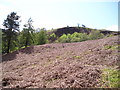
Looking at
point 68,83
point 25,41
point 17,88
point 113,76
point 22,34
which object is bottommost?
point 17,88

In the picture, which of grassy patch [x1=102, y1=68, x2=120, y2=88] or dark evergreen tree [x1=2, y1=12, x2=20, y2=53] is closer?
grassy patch [x1=102, y1=68, x2=120, y2=88]

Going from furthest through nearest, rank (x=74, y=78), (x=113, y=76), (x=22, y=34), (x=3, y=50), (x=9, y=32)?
1. (x=22, y=34)
2. (x=3, y=50)
3. (x=9, y=32)
4. (x=74, y=78)
5. (x=113, y=76)

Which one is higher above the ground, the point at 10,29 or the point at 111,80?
the point at 10,29

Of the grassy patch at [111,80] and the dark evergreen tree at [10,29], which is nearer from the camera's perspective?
the grassy patch at [111,80]

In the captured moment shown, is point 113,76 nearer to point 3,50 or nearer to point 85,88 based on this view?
point 85,88

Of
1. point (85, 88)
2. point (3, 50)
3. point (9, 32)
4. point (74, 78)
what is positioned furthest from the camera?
point (3, 50)

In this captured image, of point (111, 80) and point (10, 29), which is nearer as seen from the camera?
point (111, 80)

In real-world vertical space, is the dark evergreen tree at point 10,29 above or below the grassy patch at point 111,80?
above

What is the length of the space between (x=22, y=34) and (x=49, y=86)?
27857 mm

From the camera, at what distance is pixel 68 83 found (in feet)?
20.7

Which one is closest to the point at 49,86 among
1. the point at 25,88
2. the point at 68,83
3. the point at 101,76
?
the point at 68,83

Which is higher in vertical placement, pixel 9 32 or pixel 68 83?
pixel 9 32

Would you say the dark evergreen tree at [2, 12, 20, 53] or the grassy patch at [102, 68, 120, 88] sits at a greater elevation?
the dark evergreen tree at [2, 12, 20, 53]

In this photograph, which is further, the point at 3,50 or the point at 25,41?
the point at 25,41
